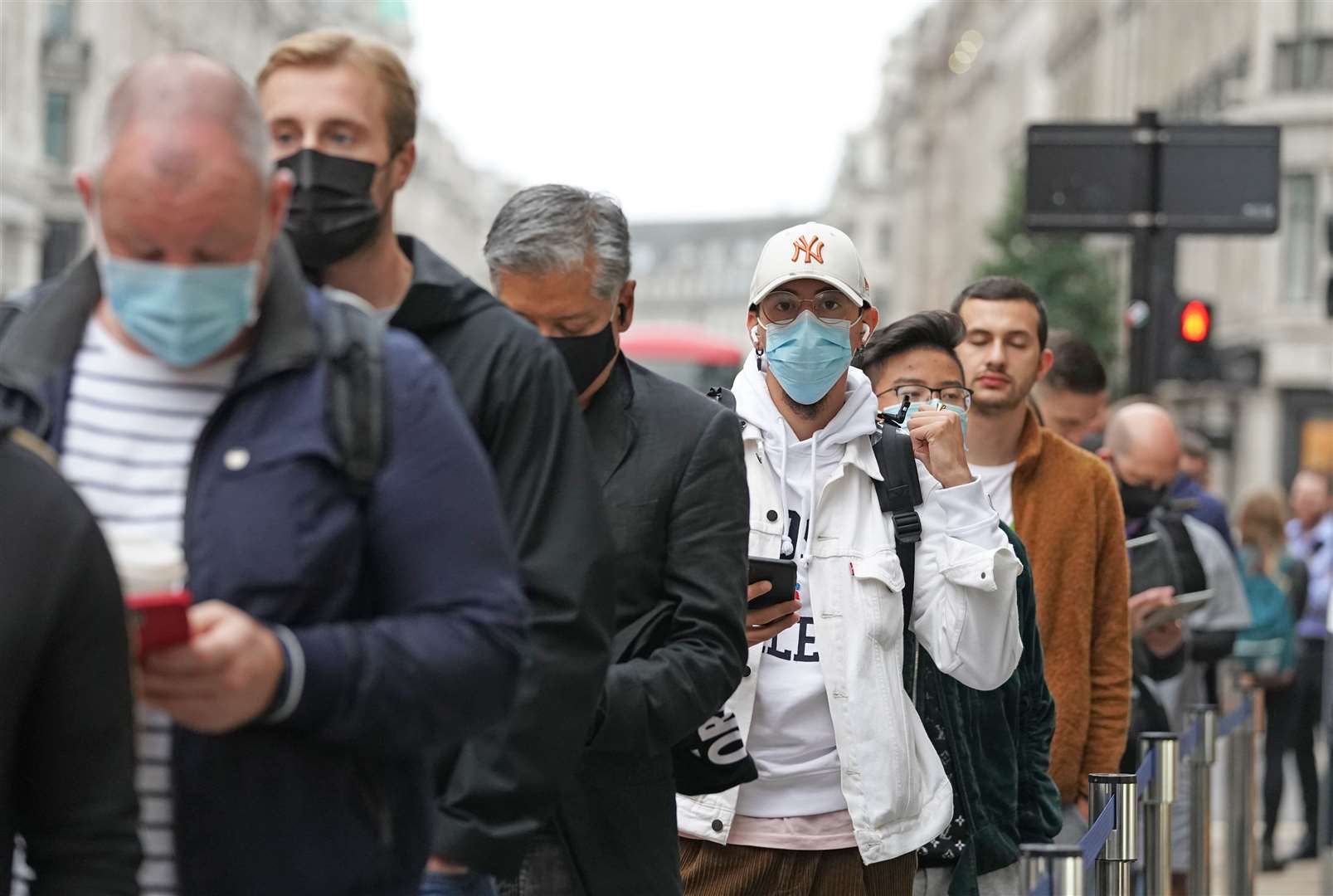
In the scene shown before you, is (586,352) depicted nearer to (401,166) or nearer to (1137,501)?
(401,166)

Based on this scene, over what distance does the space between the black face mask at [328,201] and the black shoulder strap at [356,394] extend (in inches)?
22.3

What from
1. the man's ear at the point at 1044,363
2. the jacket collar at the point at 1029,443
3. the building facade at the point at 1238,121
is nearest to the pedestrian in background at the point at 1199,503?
the man's ear at the point at 1044,363

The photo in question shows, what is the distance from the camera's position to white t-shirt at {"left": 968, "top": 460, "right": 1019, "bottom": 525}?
654 centimetres

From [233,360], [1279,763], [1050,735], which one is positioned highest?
[233,360]

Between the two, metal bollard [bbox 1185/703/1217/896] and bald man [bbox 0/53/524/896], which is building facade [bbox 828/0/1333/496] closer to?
metal bollard [bbox 1185/703/1217/896]

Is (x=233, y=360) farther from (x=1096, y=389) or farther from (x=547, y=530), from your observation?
(x=1096, y=389)

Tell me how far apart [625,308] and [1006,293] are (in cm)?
260

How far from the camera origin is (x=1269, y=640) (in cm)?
1281

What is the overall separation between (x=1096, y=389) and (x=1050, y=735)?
267cm

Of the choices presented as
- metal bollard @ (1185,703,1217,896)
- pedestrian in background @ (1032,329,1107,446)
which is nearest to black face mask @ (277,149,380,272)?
pedestrian in background @ (1032,329,1107,446)

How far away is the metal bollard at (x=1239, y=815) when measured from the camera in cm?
961

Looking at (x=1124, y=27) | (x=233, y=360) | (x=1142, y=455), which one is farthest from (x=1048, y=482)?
(x=1124, y=27)

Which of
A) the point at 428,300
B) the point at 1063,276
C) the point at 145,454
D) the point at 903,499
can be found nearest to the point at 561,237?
the point at 428,300

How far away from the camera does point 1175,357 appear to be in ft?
45.2
